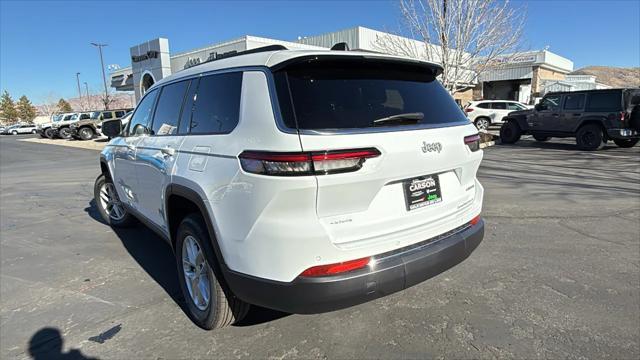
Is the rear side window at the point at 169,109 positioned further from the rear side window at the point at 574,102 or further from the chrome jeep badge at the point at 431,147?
the rear side window at the point at 574,102

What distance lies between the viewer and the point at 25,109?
3164 inches

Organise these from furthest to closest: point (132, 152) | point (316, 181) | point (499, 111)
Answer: point (499, 111)
point (132, 152)
point (316, 181)

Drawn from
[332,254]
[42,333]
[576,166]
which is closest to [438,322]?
[332,254]

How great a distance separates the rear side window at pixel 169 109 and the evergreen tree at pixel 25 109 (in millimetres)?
97850

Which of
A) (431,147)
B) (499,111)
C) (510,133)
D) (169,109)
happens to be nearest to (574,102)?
(510,133)

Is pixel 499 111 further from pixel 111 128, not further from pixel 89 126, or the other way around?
pixel 89 126

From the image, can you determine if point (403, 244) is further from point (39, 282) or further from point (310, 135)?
point (39, 282)

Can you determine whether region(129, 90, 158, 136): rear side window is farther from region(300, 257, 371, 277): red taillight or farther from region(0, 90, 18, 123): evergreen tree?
region(0, 90, 18, 123): evergreen tree

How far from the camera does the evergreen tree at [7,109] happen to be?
259 feet

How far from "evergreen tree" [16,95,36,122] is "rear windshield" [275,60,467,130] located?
9969cm

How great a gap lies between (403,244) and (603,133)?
1345cm

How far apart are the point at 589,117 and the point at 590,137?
67 centimetres

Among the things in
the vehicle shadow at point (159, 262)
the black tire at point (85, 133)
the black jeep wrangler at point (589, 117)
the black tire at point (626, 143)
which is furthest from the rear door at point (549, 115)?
the black tire at point (85, 133)

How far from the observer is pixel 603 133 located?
12.5 meters
